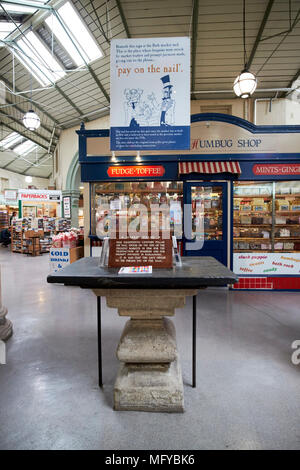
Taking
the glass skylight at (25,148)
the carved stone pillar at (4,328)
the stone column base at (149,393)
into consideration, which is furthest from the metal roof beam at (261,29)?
the glass skylight at (25,148)

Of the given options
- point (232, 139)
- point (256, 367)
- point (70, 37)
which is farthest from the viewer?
point (70, 37)

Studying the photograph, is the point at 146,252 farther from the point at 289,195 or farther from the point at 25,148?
the point at 25,148

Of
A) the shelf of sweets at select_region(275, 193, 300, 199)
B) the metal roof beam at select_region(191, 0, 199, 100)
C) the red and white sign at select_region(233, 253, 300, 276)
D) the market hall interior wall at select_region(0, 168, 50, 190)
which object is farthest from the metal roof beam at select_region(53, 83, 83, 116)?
the market hall interior wall at select_region(0, 168, 50, 190)

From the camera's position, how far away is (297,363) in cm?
275

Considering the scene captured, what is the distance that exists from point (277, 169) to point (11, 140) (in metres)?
17.9

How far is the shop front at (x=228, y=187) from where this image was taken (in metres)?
5.53

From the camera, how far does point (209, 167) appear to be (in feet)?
18.0

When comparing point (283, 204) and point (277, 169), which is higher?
point (277, 169)

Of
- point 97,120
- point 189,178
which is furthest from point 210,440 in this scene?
point 97,120

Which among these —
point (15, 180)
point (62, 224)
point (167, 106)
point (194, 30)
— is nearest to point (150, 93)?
point (167, 106)

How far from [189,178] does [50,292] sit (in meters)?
4.10

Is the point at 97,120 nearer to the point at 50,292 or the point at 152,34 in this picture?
the point at 152,34

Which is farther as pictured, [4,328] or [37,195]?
[37,195]

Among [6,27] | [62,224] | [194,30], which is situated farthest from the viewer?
[62,224]
